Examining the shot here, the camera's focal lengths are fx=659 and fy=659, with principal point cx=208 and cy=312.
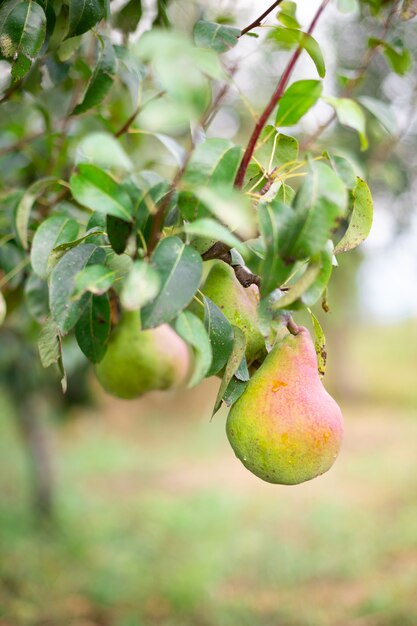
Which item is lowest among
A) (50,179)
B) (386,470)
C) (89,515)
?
(89,515)

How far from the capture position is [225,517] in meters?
3.97

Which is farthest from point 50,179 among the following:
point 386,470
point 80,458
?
point 80,458

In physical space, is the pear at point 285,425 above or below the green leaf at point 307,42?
below

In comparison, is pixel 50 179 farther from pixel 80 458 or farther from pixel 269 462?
pixel 80 458

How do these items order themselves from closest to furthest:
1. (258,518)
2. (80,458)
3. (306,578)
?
(306,578) → (258,518) → (80,458)

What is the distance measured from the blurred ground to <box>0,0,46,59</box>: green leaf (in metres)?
2.30

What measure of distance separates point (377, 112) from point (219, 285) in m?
0.41

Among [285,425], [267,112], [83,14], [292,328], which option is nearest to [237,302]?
[292,328]

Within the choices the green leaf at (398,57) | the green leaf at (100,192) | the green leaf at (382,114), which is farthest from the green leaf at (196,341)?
the green leaf at (398,57)

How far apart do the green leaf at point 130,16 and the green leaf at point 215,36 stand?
0.97ft

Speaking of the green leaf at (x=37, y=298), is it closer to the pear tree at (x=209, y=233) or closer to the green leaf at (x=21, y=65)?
the pear tree at (x=209, y=233)

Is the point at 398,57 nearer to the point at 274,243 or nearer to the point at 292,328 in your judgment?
the point at 292,328

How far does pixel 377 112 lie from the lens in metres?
1.01

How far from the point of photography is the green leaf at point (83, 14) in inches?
30.7
